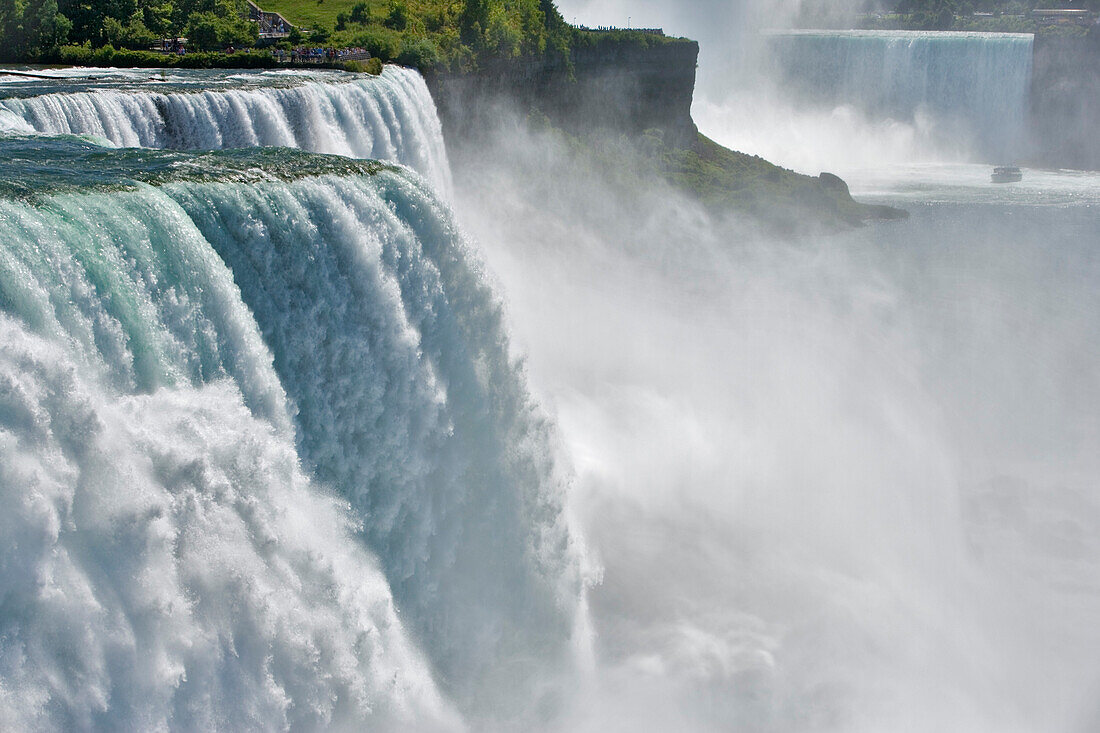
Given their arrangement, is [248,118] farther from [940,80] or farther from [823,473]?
[940,80]

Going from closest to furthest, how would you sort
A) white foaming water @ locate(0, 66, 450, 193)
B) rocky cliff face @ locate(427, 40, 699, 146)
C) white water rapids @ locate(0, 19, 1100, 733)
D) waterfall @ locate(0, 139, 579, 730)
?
waterfall @ locate(0, 139, 579, 730) < white water rapids @ locate(0, 19, 1100, 733) < white foaming water @ locate(0, 66, 450, 193) < rocky cliff face @ locate(427, 40, 699, 146)

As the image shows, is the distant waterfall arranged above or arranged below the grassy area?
above

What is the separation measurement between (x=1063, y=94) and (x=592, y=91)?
2395cm

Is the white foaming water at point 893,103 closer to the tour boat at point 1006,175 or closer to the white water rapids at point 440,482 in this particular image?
the tour boat at point 1006,175

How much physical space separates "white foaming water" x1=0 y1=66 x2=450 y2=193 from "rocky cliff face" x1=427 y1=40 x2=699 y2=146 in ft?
24.2

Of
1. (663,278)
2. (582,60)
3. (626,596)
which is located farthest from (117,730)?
(582,60)

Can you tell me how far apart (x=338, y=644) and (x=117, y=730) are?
1823 mm

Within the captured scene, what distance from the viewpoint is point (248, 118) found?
14695 millimetres

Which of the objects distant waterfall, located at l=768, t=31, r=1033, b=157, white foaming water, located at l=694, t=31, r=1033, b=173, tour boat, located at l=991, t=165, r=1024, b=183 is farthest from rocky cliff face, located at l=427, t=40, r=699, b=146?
distant waterfall, located at l=768, t=31, r=1033, b=157

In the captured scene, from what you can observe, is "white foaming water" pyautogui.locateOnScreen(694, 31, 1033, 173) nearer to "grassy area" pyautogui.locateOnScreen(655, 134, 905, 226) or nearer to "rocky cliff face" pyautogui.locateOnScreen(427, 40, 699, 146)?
"rocky cliff face" pyautogui.locateOnScreen(427, 40, 699, 146)

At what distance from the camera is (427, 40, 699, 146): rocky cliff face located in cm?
2688

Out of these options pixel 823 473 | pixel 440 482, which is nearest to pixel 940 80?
pixel 823 473

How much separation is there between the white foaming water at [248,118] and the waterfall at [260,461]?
7.93ft

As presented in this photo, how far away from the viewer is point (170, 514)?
6.08 meters
